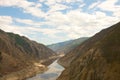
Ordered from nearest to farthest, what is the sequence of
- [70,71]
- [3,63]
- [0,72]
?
[70,71]
[0,72]
[3,63]

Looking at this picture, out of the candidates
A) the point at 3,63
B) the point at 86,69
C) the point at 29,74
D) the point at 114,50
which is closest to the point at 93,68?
the point at 86,69

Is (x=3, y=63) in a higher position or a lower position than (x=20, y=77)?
higher

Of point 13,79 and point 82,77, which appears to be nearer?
point 82,77

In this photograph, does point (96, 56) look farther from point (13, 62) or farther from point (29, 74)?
point (13, 62)

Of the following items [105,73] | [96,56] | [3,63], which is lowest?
[105,73]

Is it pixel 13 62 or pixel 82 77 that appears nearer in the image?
pixel 82 77

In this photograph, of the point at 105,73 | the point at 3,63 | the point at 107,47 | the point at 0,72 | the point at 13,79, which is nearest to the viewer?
the point at 105,73

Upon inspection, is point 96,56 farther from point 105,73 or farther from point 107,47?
point 105,73

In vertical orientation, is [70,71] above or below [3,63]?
below

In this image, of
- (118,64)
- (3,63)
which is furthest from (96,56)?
(3,63)
